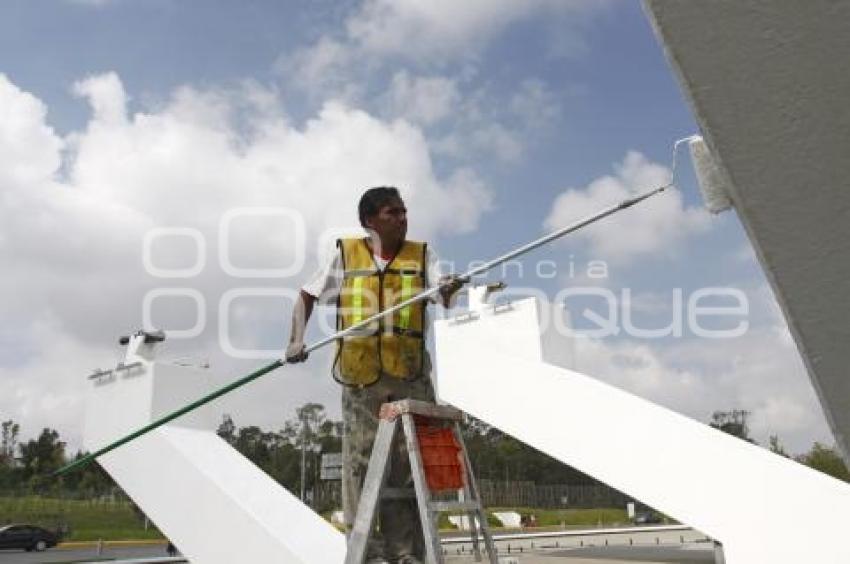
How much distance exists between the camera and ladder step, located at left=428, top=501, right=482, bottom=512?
9.61 ft

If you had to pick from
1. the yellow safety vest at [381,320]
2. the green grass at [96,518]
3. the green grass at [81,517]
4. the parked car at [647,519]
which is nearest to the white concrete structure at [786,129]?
the yellow safety vest at [381,320]

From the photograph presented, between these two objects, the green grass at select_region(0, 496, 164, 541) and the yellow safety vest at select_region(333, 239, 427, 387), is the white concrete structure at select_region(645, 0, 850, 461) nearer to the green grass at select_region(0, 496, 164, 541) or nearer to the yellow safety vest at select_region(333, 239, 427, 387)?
the yellow safety vest at select_region(333, 239, 427, 387)

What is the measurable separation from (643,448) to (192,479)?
3.70 meters

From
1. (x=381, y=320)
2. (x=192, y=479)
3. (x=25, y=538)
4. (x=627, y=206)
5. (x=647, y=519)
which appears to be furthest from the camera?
(x=647, y=519)

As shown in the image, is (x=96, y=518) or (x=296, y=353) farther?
(x=96, y=518)

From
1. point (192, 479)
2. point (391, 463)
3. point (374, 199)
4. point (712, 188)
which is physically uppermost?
point (374, 199)

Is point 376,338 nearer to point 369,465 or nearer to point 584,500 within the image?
point 369,465

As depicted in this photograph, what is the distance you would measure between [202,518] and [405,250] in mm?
3511

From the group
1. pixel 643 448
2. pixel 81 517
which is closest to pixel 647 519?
pixel 81 517

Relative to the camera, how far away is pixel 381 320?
335 centimetres

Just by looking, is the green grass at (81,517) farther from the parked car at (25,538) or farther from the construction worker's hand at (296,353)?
the construction worker's hand at (296,353)

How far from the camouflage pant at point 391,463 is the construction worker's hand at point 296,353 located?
25cm

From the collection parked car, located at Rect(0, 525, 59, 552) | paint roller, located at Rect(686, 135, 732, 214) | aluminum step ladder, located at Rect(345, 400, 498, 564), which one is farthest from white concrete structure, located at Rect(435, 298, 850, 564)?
parked car, located at Rect(0, 525, 59, 552)

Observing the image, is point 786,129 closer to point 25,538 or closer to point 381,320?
point 381,320
